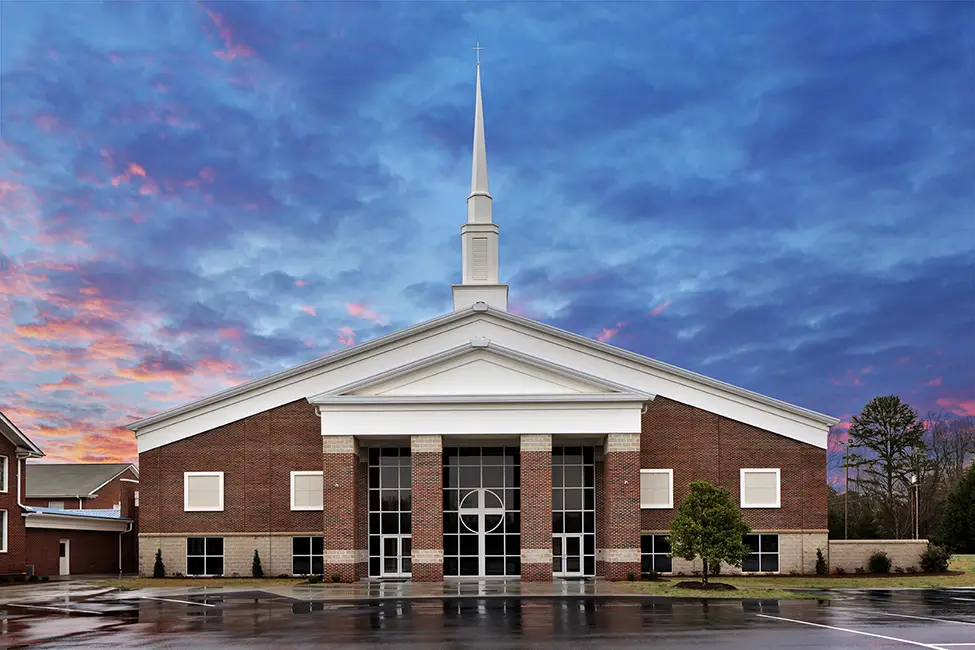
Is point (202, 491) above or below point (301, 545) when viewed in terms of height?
above

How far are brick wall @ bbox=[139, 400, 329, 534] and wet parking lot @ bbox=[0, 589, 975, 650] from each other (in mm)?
11405

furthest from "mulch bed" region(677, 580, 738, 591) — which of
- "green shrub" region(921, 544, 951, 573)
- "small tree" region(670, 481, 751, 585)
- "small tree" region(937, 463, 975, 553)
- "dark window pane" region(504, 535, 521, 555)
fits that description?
"small tree" region(937, 463, 975, 553)

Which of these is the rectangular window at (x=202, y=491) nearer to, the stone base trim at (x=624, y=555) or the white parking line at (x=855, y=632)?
the stone base trim at (x=624, y=555)

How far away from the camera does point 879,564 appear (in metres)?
46.6

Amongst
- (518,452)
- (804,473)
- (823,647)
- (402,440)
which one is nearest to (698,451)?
(804,473)

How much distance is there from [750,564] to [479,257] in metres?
19.0

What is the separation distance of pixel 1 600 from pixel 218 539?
39.4 ft

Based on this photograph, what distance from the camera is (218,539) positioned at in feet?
154

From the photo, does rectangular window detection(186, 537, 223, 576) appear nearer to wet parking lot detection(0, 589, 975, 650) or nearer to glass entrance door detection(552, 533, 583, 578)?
wet parking lot detection(0, 589, 975, 650)

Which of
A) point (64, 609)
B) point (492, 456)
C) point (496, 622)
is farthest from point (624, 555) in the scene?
point (64, 609)

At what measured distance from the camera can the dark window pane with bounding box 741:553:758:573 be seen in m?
46.0

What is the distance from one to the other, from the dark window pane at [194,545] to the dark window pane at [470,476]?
12.1m

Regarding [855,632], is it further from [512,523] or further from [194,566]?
[194,566]

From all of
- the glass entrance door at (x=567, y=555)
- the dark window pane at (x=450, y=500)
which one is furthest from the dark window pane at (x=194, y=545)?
the glass entrance door at (x=567, y=555)
